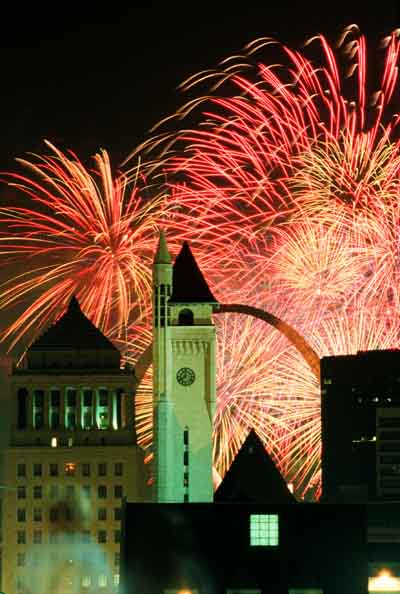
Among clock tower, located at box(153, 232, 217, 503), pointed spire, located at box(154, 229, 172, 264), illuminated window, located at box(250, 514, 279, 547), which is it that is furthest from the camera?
pointed spire, located at box(154, 229, 172, 264)

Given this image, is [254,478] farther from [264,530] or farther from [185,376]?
[264,530]

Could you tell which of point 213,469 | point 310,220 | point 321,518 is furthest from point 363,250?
point 321,518

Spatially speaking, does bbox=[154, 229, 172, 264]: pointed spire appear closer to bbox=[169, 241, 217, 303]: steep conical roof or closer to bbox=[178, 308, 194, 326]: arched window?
bbox=[169, 241, 217, 303]: steep conical roof

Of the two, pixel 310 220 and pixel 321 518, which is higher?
pixel 310 220

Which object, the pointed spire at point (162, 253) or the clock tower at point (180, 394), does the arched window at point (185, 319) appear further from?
the pointed spire at point (162, 253)

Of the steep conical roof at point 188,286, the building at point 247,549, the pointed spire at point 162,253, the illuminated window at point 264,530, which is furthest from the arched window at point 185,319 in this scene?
the illuminated window at point 264,530

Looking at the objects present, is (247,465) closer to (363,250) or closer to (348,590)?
(363,250)

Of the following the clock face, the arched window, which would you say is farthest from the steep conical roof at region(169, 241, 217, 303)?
the clock face

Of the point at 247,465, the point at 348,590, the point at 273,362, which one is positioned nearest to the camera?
the point at 348,590
